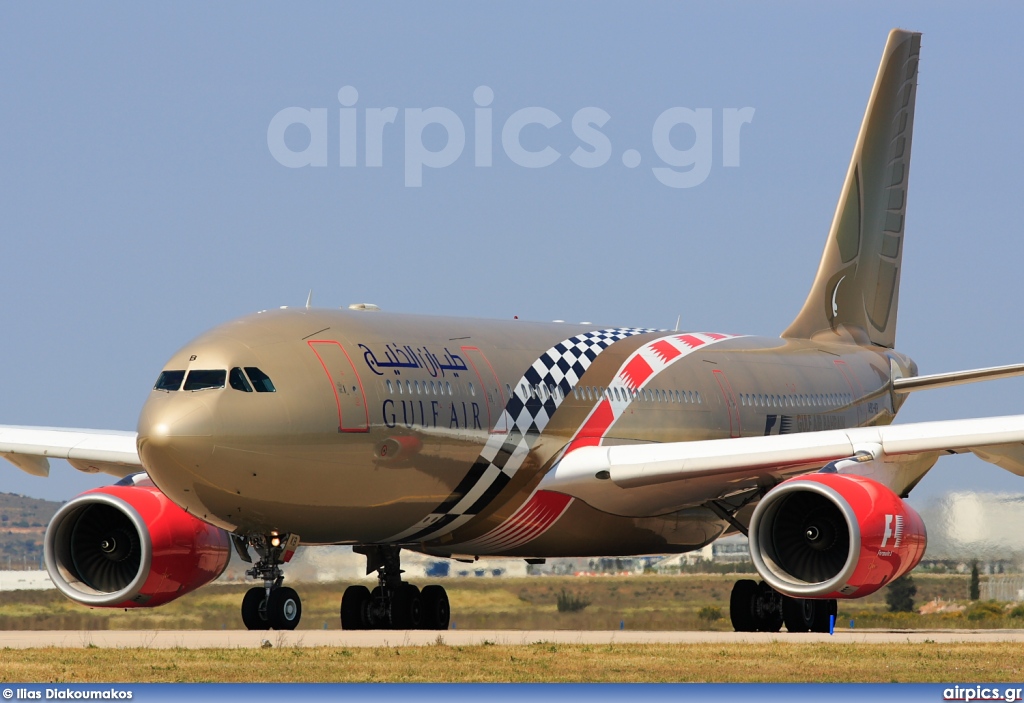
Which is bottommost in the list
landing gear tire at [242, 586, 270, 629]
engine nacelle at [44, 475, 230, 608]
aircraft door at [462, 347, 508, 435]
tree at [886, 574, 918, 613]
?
tree at [886, 574, 918, 613]

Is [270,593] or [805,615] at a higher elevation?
[270,593]

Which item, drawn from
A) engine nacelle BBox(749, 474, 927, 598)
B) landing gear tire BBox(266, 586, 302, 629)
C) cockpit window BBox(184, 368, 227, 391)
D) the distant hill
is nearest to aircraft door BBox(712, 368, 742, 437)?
engine nacelle BBox(749, 474, 927, 598)

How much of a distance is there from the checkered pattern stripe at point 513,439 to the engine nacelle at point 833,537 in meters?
2.75

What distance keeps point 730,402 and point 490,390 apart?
5.28 m

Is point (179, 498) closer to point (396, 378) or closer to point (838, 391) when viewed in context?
point (396, 378)

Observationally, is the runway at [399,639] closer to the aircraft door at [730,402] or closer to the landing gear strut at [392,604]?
the landing gear strut at [392,604]

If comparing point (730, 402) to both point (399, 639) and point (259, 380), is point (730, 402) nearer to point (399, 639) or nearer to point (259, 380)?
point (399, 639)

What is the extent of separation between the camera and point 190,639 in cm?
1822

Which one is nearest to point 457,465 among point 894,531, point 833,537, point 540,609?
point 833,537

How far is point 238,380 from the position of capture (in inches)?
643

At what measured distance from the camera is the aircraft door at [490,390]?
18.8 metres

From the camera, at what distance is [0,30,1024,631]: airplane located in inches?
648

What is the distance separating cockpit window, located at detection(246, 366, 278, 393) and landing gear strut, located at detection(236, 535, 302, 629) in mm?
1644

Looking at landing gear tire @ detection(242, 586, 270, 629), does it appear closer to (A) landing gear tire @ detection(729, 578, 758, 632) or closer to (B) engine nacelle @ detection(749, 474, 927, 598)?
(B) engine nacelle @ detection(749, 474, 927, 598)
